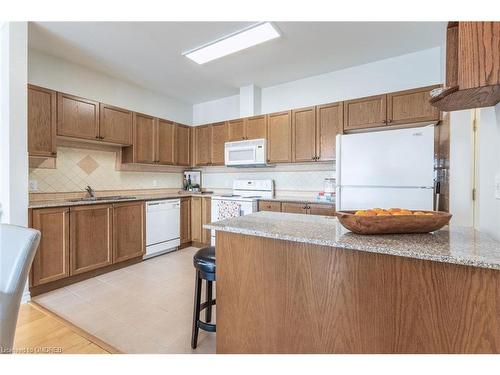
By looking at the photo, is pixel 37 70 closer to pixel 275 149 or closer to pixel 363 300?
pixel 275 149

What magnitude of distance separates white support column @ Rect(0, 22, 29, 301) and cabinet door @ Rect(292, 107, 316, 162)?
298 cm

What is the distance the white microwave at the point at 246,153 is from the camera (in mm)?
3713

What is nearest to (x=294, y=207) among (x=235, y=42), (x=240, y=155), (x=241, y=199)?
(x=241, y=199)

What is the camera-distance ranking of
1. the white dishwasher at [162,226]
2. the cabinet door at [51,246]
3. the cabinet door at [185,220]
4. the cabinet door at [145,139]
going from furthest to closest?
the cabinet door at [185,220] → the cabinet door at [145,139] → the white dishwasher at [162,226] → the cabinet door at [51,246]

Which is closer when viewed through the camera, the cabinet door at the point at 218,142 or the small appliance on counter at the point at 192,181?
the cabinet door at the point at 218,142

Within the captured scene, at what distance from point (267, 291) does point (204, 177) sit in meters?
3.77

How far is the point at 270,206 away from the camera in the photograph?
3377 mm

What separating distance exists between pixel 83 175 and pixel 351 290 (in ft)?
11.6

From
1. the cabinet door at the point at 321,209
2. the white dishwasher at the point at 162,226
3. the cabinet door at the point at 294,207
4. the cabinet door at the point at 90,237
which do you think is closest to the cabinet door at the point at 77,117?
the cabinet door at the point at 90,237

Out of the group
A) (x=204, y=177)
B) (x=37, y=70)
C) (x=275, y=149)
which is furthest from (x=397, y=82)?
(x=37, y=70)

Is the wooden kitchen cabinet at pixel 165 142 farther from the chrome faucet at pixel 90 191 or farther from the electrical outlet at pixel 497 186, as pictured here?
the electrical outlet at pixel 497 186

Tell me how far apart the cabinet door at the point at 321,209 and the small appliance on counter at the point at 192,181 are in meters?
2.40

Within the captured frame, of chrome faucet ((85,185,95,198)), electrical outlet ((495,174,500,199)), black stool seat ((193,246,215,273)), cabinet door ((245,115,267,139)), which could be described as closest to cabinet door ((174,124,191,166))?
cabinet door ((245,115,267,139))
